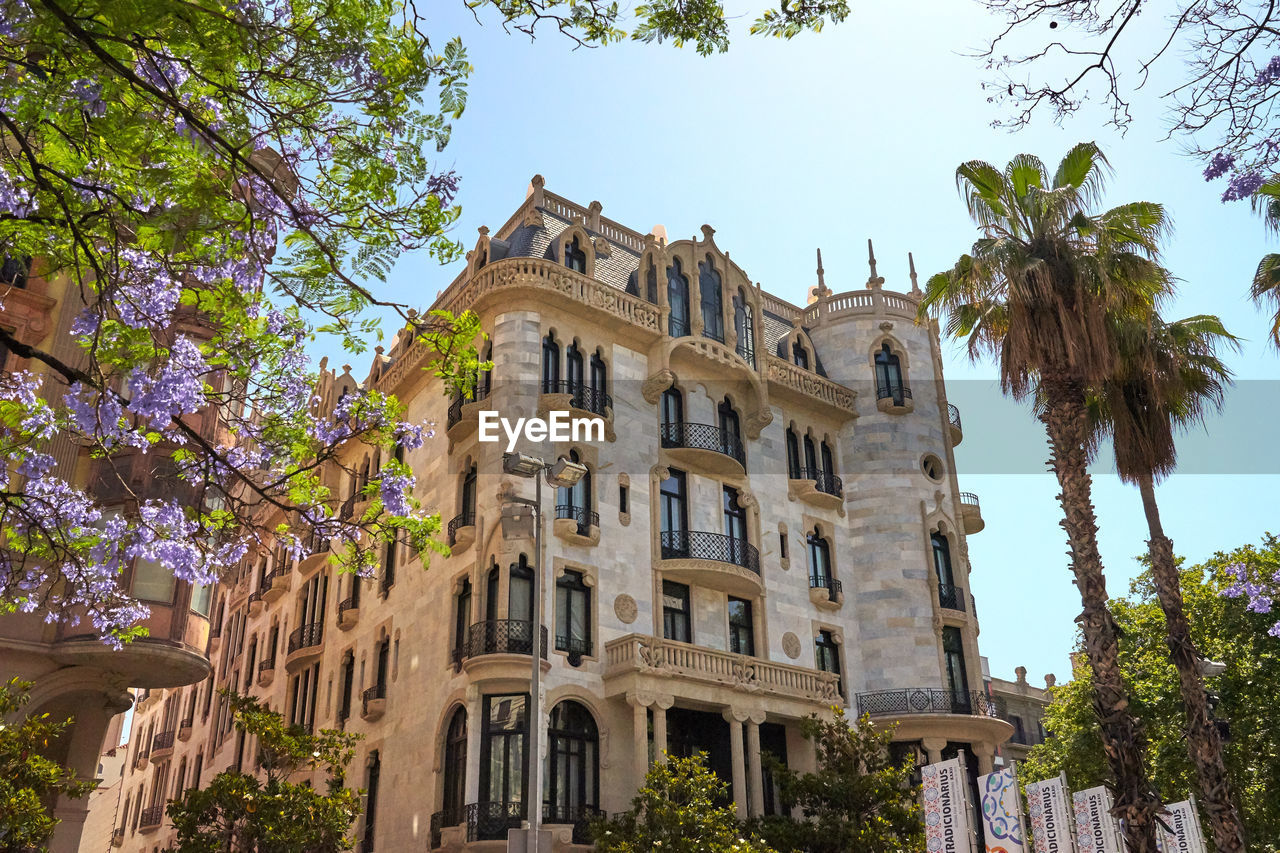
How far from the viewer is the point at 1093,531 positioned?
734 inches

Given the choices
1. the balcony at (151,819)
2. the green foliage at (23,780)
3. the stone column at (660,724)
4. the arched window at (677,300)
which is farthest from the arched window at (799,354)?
the balcony at (151,819)

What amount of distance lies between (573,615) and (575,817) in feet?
16.7

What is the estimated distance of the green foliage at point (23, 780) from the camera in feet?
59.7

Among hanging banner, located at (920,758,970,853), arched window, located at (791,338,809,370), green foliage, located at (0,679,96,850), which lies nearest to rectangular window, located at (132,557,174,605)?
green foliage, located at (0,679,96,850)

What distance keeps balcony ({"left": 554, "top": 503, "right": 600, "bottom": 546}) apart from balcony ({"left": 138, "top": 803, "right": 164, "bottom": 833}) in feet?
91.4

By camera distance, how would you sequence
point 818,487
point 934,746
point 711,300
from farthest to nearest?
point 818,487, point 711,300, point 934,746

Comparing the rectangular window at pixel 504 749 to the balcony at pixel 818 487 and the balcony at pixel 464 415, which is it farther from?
the balcony at pixel 818 487

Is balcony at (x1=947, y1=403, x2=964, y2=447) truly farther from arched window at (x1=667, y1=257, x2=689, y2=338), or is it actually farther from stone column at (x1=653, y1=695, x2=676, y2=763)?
stone column at (x1=653, y1=695, x2=676, y2=763)

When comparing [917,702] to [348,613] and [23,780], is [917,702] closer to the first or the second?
[348,613]

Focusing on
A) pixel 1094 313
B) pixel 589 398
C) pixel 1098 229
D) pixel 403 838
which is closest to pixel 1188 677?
pixel 1094 313

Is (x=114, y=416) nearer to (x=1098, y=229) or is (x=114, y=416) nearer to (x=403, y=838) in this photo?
(x=1098, y=229)

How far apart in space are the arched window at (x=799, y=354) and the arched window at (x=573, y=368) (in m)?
10.4

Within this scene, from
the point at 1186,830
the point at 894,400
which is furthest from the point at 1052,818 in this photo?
the point at 894,400

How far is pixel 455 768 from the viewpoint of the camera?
26734 millimetres
